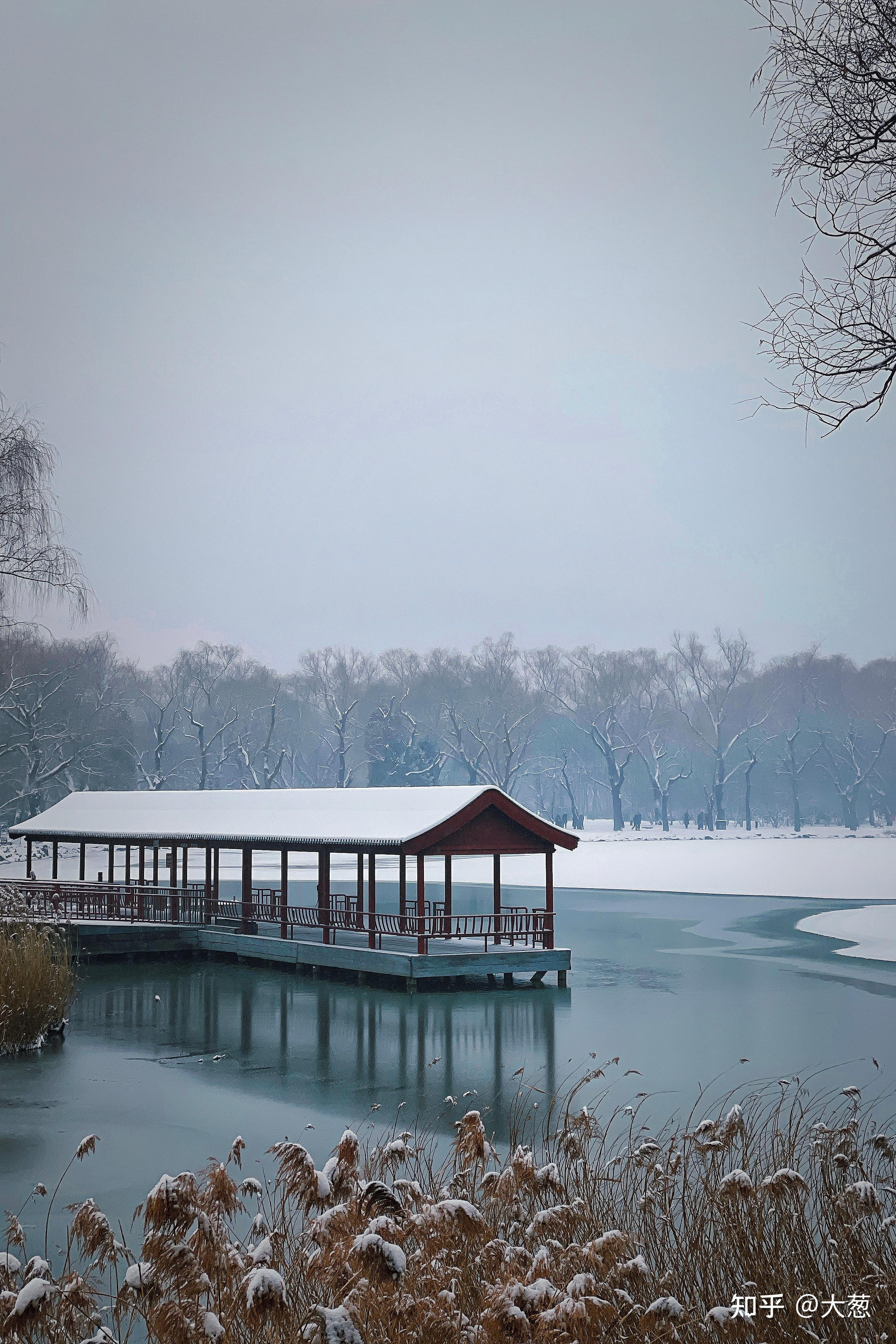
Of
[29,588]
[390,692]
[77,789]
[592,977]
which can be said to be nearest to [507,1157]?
[29,588]

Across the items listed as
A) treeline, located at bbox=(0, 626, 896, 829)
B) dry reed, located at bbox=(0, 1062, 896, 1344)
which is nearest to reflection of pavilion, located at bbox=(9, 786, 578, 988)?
dry reed, located at bbox=(0, 1062, 896, 1344)

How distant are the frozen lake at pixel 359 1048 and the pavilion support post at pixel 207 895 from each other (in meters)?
3.38

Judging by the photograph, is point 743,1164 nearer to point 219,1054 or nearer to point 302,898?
point 219,1054

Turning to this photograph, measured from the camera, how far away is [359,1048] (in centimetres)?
2023

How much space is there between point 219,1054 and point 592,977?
1254cm

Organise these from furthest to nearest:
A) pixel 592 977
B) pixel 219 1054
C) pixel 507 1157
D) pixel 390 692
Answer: pixel 390 692
pixel 592 977
pixel 219 1054
pixel 507 1157

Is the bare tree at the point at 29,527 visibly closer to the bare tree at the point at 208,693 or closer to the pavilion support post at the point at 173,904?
the pavilion support post at the point at 173,904

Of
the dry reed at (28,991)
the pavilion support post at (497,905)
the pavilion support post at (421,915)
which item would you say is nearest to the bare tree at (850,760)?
the pavilion support post at (497,905)

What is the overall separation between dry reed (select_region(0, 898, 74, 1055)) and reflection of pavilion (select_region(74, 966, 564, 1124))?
192cm

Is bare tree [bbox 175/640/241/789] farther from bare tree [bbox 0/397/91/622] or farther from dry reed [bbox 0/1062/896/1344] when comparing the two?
dry reed [bbox 0/1062/896/1344]

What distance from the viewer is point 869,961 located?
33344mm

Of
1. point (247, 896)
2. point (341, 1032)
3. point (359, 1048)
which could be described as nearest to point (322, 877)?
point (247, 896)

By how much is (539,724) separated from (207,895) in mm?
74651

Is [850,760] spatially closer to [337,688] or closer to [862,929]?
[337,688]
